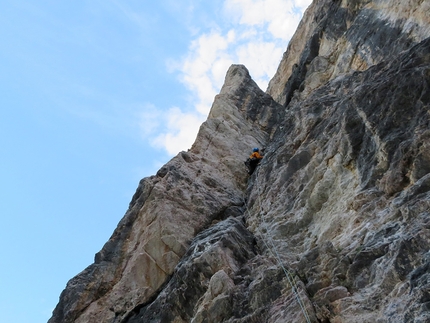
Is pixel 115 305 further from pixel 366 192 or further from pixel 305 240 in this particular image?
pixel 366 192

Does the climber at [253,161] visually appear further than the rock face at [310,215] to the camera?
Yes

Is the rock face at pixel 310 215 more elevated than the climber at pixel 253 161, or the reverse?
the climber at pixel 253 161

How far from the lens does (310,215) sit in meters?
13.7

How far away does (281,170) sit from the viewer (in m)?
16.3

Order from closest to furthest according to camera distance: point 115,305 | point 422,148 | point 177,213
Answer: point 422,148 < point 115,305 < point 177,213

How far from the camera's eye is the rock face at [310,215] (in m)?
9.55

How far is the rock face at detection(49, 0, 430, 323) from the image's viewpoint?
31.3 ft

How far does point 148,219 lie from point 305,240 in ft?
20.5

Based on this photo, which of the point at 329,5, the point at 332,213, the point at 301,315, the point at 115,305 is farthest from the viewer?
the point at 329,5

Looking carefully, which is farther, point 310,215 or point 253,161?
point 253,161

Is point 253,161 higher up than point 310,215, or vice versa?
point 253,161

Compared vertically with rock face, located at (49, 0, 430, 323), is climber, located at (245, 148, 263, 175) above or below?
above

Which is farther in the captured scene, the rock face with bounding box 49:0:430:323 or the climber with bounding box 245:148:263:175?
the climber with bounding box 245:148:263:175

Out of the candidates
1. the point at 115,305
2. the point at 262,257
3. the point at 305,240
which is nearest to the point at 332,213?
the point at 305,240
